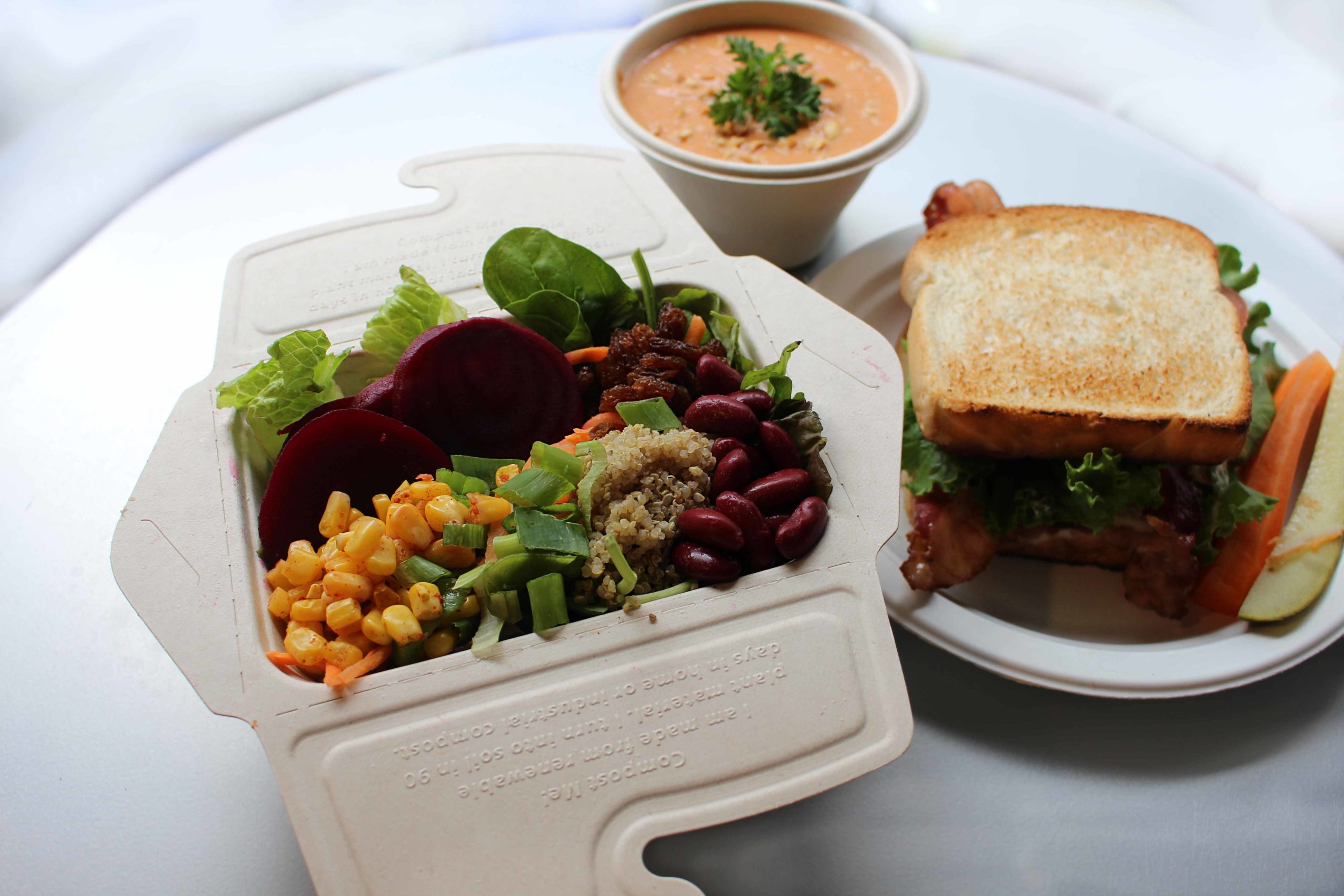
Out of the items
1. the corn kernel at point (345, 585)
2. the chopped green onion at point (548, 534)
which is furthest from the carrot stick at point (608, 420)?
the corn kernel at point (345, 585)

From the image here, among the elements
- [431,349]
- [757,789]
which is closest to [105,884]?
[431,349]

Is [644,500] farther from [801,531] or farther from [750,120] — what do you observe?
[750,120]

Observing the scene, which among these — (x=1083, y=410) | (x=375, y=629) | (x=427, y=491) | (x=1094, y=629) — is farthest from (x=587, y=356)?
(x=1094, y=629)

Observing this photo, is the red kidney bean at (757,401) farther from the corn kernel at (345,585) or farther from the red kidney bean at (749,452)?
the corn kernel at (345,585)

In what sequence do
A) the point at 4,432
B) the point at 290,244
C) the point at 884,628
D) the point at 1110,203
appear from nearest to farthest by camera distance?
the point at 884,628
the point at 290,244
the point at 4,432
the point at 1110,203

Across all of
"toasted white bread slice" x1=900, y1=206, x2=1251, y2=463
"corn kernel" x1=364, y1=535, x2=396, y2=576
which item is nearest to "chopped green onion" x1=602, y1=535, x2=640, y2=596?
"corn kernel" x1=364, y1=535, x2=396, y2=576

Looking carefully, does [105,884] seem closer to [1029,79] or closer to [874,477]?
[874,477]
